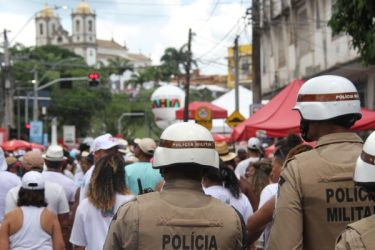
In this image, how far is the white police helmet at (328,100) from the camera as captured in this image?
159 inches

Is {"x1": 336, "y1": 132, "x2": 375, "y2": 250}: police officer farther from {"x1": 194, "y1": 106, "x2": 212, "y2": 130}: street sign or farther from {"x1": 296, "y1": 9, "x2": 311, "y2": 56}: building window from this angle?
{"x1": 296, "y1": 9, "x2": 311, "y2": 56}: building window

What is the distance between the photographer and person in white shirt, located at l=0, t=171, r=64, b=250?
265 inches

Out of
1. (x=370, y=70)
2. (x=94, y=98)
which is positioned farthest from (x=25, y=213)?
(x=94, y=98)

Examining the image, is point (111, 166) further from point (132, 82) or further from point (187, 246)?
point (132, 82)

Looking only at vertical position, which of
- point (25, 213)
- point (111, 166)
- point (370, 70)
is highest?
point (370, 70)

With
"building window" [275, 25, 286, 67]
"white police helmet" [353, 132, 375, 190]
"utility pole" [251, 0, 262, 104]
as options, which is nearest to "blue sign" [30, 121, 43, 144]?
"building window" [275, 25, 286, 67]

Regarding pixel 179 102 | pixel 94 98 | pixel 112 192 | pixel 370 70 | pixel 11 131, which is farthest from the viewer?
pixel 94 98

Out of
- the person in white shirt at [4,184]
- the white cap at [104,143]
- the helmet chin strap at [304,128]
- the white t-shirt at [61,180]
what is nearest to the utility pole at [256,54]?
the white t-shirt at [61,180]

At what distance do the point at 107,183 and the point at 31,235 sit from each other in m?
0.87

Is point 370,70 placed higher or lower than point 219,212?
higher

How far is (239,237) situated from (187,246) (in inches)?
11.5

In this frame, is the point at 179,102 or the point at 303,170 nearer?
the point at 303,170

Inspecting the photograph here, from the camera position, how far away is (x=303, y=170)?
3.93m

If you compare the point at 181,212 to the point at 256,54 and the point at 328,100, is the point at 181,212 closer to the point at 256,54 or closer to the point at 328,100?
the point at 328,100
